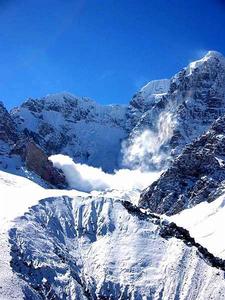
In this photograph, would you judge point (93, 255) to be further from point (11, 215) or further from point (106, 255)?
point (11, 215)

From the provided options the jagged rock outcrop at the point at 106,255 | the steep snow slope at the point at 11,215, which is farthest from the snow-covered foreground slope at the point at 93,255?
the steep snow slope at the point at 11,215

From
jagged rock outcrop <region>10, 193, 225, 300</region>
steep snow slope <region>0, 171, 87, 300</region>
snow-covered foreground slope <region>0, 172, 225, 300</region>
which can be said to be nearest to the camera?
steep snow slope <region>0, 171, 87, 300</region>

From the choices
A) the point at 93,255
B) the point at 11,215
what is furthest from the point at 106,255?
the point at 11,215

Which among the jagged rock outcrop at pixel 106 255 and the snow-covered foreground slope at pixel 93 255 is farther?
the jagged rock outcrop at pixel 106 255

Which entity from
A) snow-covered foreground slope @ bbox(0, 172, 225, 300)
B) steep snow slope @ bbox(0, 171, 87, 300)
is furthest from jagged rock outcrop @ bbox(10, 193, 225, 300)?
steep snow slope @ bbox(0, 171, 87, 300)

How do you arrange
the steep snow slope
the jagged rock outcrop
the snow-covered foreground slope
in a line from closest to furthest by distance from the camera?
1. the steep snow slope
2. the snow-covered foreground slope
3. the jagged rock outcrop

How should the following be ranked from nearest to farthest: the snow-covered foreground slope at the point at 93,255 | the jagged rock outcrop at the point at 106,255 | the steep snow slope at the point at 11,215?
the steep snow slope at the point at 11,215
the snow-covered foreground slope at the point at 93,255
the jagged rock outcrop at the point at 106,255

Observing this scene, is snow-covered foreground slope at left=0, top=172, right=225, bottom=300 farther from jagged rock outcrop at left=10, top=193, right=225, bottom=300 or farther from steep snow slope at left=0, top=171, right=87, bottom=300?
steep snow slope at left=0, top=171, right=87, bottom=300

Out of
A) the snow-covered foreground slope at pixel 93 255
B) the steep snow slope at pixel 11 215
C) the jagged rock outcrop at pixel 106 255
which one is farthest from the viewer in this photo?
the jagged rock outcrop at pixel 106 255

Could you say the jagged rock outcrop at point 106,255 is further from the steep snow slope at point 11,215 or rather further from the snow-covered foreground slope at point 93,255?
the steep snow slope at point 11,215
